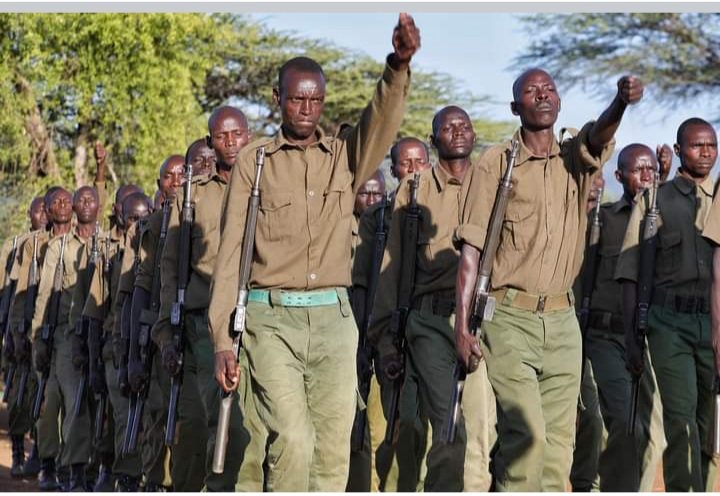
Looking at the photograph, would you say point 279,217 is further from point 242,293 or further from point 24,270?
point 24,270

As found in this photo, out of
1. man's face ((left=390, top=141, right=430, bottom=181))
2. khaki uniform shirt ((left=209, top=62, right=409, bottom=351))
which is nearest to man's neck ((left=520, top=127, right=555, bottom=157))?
khaki uniform shirt ((left=209, top=62, right=409, bottom=351))

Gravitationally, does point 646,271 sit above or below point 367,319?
above

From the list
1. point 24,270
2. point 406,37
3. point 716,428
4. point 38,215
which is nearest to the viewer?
point 406,37

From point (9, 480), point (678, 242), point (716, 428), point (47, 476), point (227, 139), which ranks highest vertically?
point (227, 139)

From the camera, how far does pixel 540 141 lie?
898cm

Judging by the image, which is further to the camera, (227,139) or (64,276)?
(64,276)

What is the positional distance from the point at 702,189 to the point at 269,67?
28595mm

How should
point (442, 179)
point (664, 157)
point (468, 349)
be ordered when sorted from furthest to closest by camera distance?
point (664, 157) → point (442, 179) → point (468, 349)

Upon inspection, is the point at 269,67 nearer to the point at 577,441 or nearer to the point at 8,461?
the point at 8,461

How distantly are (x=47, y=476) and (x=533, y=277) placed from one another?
732 centimetres

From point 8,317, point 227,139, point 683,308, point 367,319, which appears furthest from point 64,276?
point 683,308

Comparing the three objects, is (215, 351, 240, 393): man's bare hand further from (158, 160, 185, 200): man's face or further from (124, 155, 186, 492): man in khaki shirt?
(158, 160, 185, 200): man's face

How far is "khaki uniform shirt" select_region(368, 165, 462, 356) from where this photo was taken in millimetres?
10492

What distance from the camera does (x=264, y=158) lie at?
8430 millimetres
